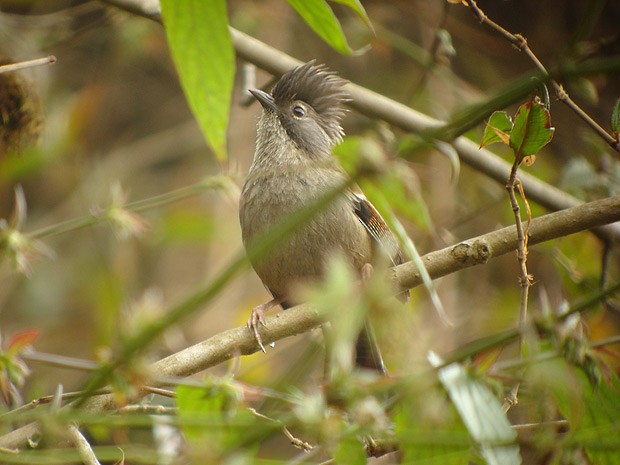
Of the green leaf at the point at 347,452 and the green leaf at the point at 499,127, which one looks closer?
the green leaf at the point at 347,452

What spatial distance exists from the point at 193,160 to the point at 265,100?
2.45 m

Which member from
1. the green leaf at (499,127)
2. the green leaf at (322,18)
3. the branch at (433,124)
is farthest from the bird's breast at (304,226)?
the green leaf at (322,18)

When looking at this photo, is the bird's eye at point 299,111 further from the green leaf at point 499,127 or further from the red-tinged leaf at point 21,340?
the red-tinged leaf at point 21,340

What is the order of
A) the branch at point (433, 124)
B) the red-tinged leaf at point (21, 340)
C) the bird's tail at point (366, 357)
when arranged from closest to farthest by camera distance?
the red-tinged leaf at point (21, 340) < the branch at point (433, 124) < the bird's tail at point (366, 357)

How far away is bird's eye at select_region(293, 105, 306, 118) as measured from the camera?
4.13m

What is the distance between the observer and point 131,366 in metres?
1.32

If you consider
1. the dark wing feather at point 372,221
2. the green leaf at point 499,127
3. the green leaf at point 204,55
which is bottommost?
the dark wing feather at point 372,221

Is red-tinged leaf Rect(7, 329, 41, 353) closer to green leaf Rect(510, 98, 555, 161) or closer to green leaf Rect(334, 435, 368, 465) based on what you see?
green leaf Rect(334, 435, 368, 465)

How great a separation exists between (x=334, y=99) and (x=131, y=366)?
294 cm

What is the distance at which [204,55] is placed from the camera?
174cm

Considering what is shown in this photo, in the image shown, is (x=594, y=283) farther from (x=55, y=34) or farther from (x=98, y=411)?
(x=55, y=34)

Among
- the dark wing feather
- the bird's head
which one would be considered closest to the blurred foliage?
the bird's head

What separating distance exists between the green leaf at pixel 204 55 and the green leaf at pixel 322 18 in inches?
7.6

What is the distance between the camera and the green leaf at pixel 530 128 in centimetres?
187
